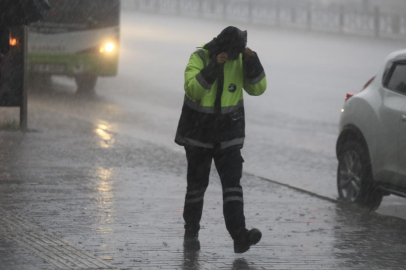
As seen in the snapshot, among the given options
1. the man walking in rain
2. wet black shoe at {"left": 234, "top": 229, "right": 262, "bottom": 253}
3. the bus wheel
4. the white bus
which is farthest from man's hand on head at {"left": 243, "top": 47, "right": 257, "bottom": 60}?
the bus wheel

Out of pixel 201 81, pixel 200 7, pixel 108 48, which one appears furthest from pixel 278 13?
pixel 201 81

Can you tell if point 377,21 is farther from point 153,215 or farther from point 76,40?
point 153,215

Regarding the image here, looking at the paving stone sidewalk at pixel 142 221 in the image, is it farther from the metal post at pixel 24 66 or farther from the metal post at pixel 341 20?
the metal post at pixel 341 20

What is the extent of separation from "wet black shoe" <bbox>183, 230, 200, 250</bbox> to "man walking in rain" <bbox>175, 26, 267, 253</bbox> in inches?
13.0

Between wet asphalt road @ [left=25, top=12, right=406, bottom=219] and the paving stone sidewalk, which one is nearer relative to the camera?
the paving stone sidewalk

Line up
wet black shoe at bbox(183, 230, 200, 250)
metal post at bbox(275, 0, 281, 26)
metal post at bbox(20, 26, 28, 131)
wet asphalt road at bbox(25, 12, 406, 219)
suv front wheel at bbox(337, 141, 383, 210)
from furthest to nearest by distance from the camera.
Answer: metal post at bbox(275, 0, 281, 26)
wet asphalt road at bbox(25, 12, 406, 219)
metal post at bbox(20, 26, 28, 131)
suv front wheel at bbox(337, 141, 383, 210)
wet black shoe at bbox(183, 230, 200, 250)

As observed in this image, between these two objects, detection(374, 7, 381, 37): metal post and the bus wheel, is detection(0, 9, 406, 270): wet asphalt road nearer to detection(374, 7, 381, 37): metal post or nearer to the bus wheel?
the bus wheel

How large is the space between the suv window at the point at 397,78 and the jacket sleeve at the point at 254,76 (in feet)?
8.42

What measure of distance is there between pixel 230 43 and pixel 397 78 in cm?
307

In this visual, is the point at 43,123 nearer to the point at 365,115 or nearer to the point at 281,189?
the point at 281,189

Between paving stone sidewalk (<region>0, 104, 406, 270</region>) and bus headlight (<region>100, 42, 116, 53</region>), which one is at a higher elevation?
bus headlight (<region>100, 42, 116, 53</region>)

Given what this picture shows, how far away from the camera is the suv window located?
887 centimetres

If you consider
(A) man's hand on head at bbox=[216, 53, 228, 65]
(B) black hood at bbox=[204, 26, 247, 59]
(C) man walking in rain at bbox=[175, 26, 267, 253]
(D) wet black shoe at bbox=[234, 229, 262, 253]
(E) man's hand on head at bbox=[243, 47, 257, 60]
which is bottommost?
(D) wet black shoe at bbox=[234, 229, 262, 253]

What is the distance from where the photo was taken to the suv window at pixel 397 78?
887 cm
